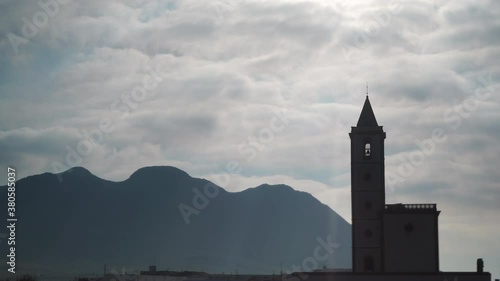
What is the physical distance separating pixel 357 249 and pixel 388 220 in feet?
12.8

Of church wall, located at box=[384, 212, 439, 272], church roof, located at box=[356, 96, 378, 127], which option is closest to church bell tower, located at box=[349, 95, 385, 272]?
church roof, located at box=[356, 96, 378, 127]

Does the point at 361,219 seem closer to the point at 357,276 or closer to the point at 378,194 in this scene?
the point at 378,194

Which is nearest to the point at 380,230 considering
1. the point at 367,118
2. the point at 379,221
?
the point at 379,221

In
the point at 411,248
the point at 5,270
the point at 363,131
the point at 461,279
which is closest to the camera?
the point at 461,279

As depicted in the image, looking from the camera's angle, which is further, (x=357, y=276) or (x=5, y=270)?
(x=5, y=270)

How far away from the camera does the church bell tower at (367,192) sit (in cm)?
7531

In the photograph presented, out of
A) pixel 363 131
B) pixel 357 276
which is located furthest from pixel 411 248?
pixel 363 131

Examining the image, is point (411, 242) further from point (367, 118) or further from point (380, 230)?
point (367, 118)

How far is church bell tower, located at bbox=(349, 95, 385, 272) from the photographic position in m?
75.3

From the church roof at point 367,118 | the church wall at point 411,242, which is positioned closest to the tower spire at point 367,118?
the church roof at point 367,118

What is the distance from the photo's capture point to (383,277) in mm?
69500

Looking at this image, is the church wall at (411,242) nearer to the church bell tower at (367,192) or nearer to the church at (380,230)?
the church at (380,230)

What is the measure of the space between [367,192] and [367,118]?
6.70 m

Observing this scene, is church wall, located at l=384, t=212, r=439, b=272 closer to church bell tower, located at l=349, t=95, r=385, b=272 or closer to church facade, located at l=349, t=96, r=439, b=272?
church facade, located at l=349, t=96, r=439, b=272
